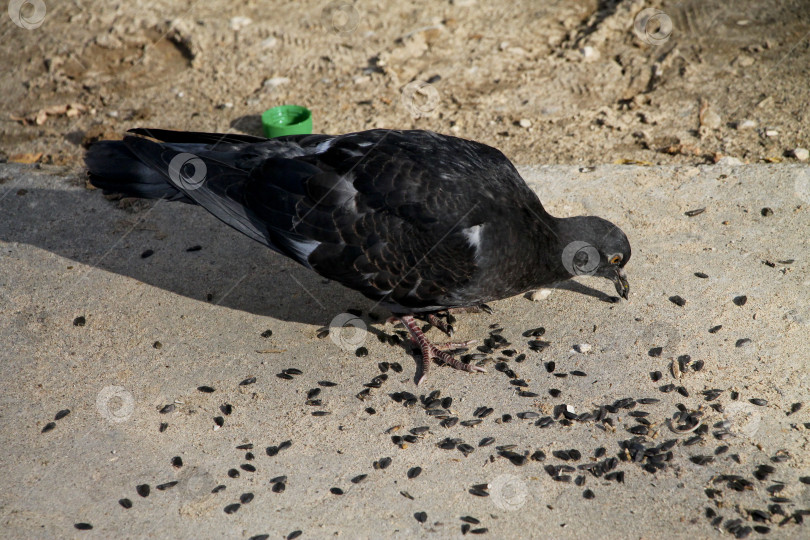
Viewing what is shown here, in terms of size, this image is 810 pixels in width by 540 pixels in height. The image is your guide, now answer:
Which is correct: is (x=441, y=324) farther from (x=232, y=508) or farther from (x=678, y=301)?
(x=232, y=508)

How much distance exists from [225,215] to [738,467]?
3.57m

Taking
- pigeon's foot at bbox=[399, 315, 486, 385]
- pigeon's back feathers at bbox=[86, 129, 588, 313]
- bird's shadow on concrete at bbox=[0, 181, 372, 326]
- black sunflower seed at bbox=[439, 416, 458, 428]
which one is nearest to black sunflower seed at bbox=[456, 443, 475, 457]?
black sunflower seed at bbox=[439, 416, 458, 428]

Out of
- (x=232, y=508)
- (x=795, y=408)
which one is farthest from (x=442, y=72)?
(x=232, y=508)

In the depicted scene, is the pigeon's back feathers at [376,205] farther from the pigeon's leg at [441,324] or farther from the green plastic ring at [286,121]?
the green plastic ring at [286,121]

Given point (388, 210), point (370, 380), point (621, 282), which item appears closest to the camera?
point (388, 210)

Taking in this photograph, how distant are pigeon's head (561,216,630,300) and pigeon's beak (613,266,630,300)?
0.02 m

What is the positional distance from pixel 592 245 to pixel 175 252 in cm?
338

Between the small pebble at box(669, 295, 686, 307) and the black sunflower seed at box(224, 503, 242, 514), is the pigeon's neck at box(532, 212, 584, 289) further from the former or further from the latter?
the black sunflower seed at box(224, 503, 242, 514)

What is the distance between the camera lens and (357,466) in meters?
4.27

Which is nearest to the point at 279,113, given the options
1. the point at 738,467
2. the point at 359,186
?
the point at 359,186

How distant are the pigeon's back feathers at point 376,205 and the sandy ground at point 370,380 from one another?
665mm

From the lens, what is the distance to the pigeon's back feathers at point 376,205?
4.61 metres

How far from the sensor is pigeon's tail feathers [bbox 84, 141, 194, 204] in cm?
501

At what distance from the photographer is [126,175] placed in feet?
16.5
